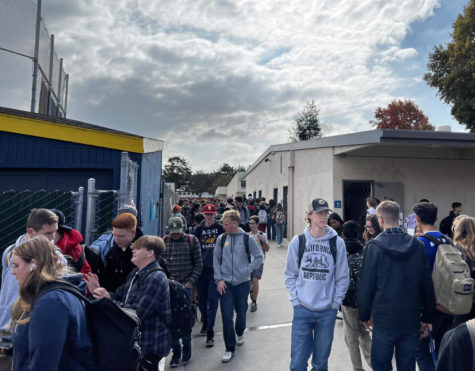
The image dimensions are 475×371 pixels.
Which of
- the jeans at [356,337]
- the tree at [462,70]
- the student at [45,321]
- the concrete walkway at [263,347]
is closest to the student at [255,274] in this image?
the concrete walkway at [263,347]

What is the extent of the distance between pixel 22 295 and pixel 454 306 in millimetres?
3260

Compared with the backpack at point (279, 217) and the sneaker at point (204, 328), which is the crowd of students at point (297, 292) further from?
the backpack at point (279, 217)

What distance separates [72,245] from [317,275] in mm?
2437

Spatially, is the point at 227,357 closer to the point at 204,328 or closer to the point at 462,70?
the point at 204,328

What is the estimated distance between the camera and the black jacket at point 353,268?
387cm

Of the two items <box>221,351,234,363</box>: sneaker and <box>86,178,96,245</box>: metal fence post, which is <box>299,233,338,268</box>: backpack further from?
<box>86,178,96,245</box>: metal fence post

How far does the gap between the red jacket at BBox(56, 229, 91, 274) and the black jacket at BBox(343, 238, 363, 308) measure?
2875 mm

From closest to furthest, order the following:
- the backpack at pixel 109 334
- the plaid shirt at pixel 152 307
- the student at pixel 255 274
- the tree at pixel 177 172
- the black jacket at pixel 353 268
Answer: the backpack at pixel 109 334, the plaid shirt at pixel 152 307, the black jacket at pixel 353 268, the student at pixel 255 274, the tree at pixel 177 172

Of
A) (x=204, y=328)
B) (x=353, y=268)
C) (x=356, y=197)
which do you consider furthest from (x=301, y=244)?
(x=356, y=197)

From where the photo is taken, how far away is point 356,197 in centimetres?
1277

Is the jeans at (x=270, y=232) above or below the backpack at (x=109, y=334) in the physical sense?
below

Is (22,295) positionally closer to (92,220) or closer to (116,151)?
(92,220)

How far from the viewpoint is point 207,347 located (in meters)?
4.84

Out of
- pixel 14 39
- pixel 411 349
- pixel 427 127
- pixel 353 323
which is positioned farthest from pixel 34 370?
pixel 427 127
